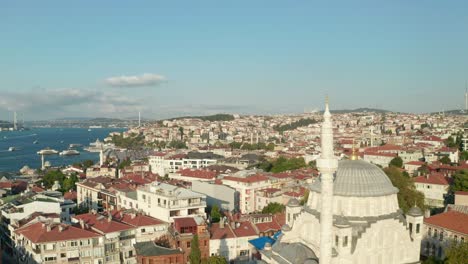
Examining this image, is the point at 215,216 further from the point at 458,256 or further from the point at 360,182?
the point at 360,182

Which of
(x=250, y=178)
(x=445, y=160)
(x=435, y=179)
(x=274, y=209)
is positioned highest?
(x=445, y=160)

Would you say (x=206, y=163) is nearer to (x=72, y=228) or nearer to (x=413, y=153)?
(x=413, y=153)

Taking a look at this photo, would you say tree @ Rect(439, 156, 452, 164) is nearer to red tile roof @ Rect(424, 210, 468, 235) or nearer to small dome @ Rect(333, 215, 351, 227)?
red tile roof @ Rect(424, 210, 468, 235)

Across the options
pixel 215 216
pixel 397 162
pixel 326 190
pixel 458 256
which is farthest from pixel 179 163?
pixel 326 190

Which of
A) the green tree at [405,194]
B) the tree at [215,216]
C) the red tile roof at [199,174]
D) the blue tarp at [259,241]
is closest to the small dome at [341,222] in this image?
the blue tarp at [259,241]

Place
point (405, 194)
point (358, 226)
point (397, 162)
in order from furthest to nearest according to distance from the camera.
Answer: point (397, 162) → point (405, 194) → point (358, 226)

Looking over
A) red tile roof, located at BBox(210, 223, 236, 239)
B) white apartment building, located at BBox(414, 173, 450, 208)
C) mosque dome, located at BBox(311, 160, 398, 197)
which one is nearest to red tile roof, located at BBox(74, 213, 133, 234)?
red tile roof, located at BBox(210, 223, 236, 239)
